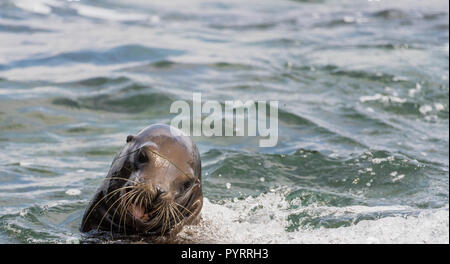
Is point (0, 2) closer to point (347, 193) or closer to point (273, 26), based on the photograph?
point (273, 26)

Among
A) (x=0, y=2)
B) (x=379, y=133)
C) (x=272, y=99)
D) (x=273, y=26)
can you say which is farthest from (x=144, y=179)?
(x=0, y=2)

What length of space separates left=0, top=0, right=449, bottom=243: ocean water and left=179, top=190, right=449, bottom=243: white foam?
0.06 feet

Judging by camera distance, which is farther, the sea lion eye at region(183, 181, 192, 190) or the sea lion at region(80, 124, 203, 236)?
the sea lion eye at region(183, 181, 192, 190)

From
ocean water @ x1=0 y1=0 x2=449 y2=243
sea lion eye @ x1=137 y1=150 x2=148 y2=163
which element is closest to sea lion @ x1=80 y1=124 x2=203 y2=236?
sea lion eye @ x1=137 y1=150 x2=148 y2=163

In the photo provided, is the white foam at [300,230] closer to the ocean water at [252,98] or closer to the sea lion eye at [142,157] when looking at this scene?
the ocean water at [252,98]

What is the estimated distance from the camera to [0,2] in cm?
1720

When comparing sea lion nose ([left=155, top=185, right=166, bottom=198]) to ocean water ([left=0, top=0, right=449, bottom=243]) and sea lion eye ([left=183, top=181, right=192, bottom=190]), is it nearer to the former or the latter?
sea lion eye ([left=183, top=181, right=192, bottom=190])

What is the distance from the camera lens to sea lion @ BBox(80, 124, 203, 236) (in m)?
5.01

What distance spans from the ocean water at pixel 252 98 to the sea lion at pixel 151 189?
8.1 inches

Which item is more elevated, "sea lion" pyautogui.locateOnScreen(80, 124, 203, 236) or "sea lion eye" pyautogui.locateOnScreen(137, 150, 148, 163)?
"sea lion eye" pyautogui.locateOnScreen(137, 150, 148, 163)

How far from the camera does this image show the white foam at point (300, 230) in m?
5.60

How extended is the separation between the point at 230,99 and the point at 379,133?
2.21m

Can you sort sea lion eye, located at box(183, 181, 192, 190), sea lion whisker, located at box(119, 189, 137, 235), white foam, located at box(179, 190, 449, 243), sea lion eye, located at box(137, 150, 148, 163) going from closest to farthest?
sea lion whisker, located at box(119, 189, 137, 235) → sea lion eye, located at box(137, 150, 148, 163) → sea lion eye, located at box(183, 181, 192, 190) → white foam, located at box(179, 190, 449, 243)

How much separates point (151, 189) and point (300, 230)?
168 centimetres
